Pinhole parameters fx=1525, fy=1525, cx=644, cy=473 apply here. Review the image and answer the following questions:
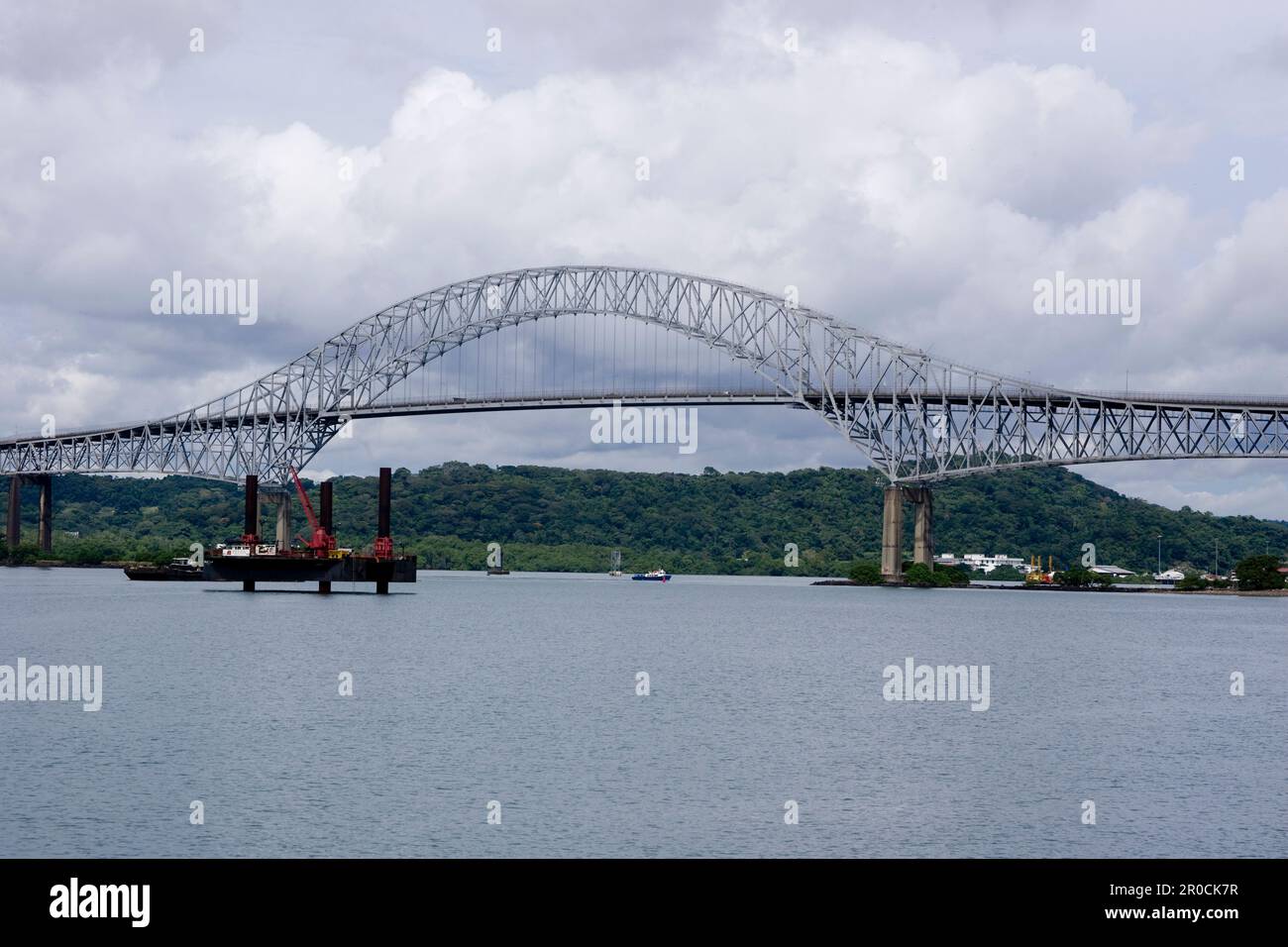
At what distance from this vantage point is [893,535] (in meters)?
135

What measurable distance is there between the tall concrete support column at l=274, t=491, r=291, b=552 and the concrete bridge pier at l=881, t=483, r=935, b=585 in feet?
198

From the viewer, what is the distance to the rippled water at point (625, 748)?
26.2m

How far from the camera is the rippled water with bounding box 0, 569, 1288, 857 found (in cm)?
2620

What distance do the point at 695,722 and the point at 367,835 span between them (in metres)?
15.2

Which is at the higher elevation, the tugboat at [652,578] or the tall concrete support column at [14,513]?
the tall concrete support column at [14,513]

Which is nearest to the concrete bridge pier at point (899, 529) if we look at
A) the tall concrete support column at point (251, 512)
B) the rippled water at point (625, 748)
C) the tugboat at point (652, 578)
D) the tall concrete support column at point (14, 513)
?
the tugboat at point (652, 578)

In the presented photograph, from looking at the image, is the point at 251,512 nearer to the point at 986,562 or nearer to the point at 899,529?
the point at 899,529

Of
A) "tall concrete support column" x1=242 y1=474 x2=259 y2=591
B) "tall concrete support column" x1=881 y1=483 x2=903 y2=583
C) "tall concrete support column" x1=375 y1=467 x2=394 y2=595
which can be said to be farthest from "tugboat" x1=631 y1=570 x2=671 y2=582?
"tall concrete support column" x1=375 y1=467 x2=394 y2=595

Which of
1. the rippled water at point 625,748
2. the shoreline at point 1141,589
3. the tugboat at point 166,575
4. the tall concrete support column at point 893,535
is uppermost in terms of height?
the tall concrete support column at point 893,535

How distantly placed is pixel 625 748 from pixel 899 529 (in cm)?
10259

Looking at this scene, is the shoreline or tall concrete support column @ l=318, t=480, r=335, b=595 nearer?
tall concrete support column @ l=318, t=480, r=335, b=595

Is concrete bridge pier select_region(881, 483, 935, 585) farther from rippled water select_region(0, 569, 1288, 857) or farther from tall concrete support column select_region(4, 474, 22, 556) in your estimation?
tall concrete support column select_region(4, 474, 22, 556)

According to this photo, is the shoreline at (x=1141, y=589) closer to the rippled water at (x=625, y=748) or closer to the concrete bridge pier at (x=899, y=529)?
the concrete bridge pier at (x=899, y=529)

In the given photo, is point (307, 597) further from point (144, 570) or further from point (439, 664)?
point (439, 664)
